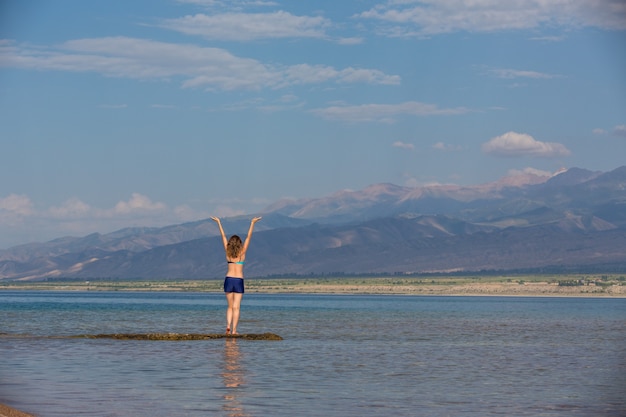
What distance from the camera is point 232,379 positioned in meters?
27.6

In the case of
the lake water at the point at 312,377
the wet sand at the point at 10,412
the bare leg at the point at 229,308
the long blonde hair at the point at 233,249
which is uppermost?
the long blonde hair at the point at 233,249

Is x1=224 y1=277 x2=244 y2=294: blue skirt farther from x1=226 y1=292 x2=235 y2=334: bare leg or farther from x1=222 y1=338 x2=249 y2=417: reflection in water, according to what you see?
x1=222 y1=338 x2=249 y2=417: reflection in water

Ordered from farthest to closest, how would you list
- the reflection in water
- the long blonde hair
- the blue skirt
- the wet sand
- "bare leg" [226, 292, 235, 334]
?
"bare leg" [226, 292, 235, 334] < the blue skirt < the long blonde hair < the reflection in water < the wet sand

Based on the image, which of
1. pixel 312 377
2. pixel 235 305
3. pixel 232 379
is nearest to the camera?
pixel 232 379

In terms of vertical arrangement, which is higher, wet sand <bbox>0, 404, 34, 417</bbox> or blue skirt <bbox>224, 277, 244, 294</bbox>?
blue skirt <bbox>224, 277, 244, 294</bbox>

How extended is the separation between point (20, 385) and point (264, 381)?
617 centimetres

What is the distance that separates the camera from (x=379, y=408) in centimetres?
2266

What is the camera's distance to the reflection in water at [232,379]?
22.1m

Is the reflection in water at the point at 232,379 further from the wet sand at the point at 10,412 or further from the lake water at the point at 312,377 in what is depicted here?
the wet sand at the point at 10,412

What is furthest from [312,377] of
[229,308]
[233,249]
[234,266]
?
[229,308]

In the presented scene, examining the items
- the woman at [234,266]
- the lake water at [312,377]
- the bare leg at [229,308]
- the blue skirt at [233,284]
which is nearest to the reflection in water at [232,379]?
the lake water at [312,377]

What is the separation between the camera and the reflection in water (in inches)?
869

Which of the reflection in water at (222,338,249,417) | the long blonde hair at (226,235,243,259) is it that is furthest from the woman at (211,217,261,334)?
the reflection in water at (222,338,249,417)

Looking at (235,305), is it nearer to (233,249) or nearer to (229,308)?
(229,308)
